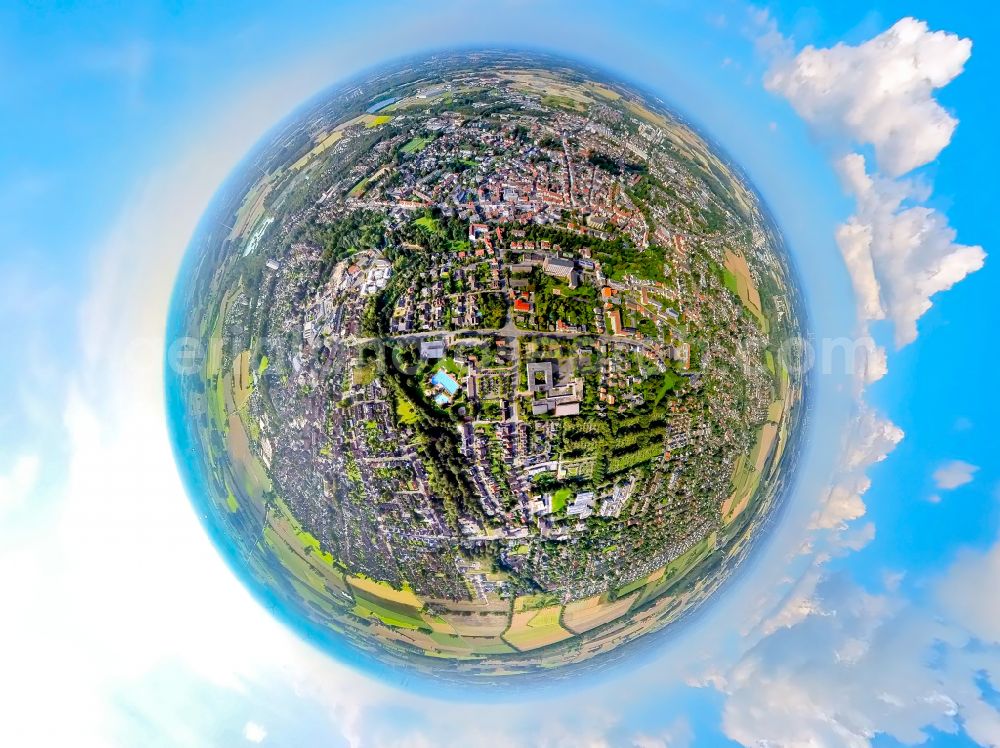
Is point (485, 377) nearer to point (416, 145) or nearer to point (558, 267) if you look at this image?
point (558, 267)

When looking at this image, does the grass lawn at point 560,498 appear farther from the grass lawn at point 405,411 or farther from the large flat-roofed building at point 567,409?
the grass lawn at point 405,411

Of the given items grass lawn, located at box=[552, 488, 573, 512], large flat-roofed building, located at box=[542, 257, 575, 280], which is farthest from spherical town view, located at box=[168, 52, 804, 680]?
large flat-roofed building, located at box=[542, 257, 575, 280]

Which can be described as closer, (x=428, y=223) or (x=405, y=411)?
(x=405, y=411)

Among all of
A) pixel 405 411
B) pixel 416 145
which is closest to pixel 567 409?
pixel 405 411

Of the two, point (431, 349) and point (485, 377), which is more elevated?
point (431, 349)

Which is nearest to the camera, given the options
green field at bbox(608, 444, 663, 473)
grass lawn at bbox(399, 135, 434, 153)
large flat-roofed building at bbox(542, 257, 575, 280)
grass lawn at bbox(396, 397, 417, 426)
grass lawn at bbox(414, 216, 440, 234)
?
grass lawn at bbox(396, 397, 417, 426)

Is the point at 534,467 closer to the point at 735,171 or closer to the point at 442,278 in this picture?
the point at 442,278

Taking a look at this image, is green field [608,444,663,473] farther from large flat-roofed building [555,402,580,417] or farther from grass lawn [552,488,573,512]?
large flat-roofed building [555,402,580,417]

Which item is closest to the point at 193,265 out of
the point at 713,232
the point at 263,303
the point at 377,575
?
the point at 263,303

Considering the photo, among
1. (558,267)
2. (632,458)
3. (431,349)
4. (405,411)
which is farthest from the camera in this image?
(558,267)

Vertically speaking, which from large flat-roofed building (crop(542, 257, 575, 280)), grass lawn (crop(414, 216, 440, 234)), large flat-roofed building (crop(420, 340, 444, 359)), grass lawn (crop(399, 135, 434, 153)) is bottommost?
large flat-roofed building (crop(420, 340, 444, 359))
